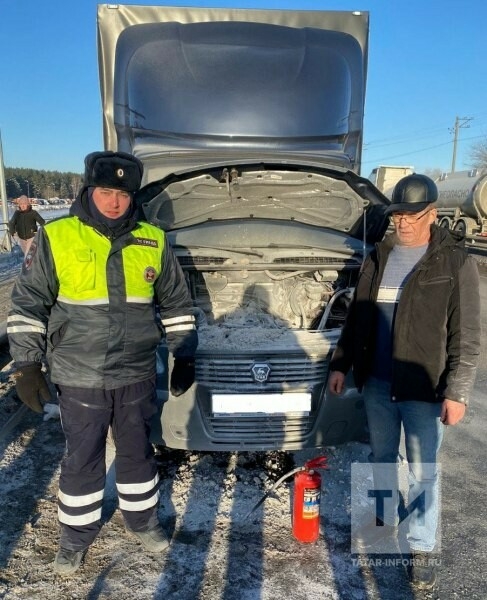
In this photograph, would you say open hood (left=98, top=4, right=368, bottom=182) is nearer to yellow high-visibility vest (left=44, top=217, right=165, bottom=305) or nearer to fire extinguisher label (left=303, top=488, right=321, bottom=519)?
yellow high-visibility vest (left=44, top=217, right=165, bottom=305)

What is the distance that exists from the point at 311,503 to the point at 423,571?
55 cm

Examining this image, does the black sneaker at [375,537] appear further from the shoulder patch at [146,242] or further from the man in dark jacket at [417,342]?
the shoulder patch at [146,242]

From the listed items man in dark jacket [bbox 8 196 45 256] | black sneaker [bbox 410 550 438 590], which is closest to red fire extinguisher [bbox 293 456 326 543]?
black sneaker [bbox 410 550 438 590]

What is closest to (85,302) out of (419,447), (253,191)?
(419,447)

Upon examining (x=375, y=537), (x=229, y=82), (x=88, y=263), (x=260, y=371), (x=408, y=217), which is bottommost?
(x=375, y=537)

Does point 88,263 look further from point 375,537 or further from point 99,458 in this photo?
point 375,537

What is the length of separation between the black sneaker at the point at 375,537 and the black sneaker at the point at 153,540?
935 millimetres

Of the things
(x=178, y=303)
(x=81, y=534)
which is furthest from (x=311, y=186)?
(x=81, y=534)

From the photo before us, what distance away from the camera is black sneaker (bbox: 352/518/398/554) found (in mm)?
2363

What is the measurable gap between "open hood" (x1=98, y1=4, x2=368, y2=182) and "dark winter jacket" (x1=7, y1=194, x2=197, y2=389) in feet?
6.38

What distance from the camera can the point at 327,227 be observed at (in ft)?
11.8

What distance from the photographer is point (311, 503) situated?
2.32m

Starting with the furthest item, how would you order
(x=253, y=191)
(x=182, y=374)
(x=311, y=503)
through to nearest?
(x=253, y=191), (x=182, y=374), (x=311, y=503)

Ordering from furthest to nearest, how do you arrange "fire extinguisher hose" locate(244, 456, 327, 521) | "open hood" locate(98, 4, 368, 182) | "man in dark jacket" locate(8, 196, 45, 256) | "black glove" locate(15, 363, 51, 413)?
"man in dark jacket" locate(8, 196, 45, 256), "open hood" locate(98, 4, 368, 182), "fire extinguisher hose" locate(244, 456, 327, 521), "black glove" locate(15, 363, 51, 413)
